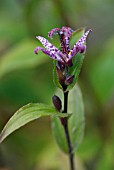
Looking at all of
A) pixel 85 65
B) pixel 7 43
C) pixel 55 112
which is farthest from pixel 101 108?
pixel 55 112

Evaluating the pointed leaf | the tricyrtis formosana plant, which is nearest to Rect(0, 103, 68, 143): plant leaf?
the tricyrtis formosana plant

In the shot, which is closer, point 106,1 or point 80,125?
point 80,125

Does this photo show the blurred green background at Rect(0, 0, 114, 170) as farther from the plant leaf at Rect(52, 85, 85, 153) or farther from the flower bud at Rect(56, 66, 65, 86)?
the flower bud at Rect(56, 66, 65, 86)

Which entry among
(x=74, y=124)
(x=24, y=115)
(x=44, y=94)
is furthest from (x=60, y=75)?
(x=44, y=94)

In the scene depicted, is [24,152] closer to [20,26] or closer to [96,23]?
[20,26]

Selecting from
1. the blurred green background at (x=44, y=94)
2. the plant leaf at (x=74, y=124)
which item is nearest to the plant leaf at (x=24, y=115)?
the plant leaf at (x=74, y=124)

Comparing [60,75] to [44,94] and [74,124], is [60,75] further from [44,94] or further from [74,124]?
[44,94]
